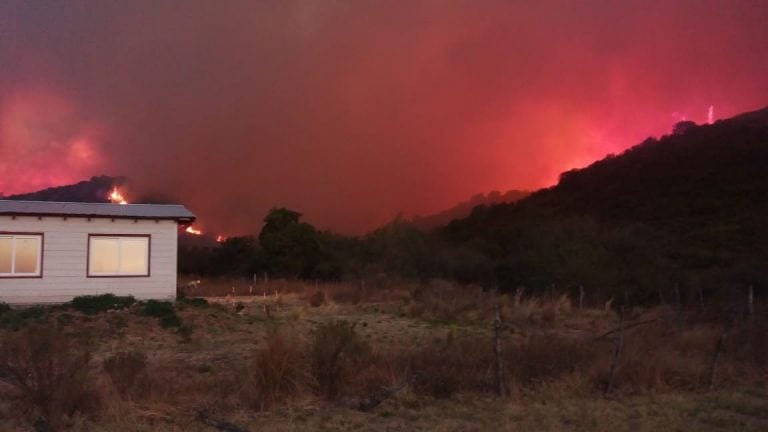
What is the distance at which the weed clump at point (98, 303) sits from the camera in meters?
19.6

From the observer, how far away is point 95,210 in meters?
22.5

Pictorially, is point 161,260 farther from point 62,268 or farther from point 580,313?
point 580,313

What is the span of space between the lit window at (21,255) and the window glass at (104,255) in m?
1.55

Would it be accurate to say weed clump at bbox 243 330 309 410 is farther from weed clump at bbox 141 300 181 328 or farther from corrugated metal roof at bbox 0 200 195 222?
corrugated metal roof at bbox 0 200 195 222

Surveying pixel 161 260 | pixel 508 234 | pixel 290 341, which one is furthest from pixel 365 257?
pixel 290 341

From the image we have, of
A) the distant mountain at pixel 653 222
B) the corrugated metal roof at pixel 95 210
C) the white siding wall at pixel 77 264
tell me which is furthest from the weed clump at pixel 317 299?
the distant mountain at pixel 653 222

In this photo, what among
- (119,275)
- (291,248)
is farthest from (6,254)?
(291,248)

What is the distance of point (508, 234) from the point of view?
42.9m

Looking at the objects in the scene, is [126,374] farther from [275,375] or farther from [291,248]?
[291,248]

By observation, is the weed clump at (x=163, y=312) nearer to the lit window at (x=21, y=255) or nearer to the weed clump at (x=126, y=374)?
the lit window at (x=21, y=255)

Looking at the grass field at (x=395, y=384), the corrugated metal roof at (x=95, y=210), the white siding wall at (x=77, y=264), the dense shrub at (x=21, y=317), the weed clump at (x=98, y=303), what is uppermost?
the corrugated metal roof at (x=95, y=210)

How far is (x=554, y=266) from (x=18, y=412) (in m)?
27.4

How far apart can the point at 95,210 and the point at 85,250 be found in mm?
1366

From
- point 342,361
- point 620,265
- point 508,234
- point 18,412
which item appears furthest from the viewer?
point 508,234
